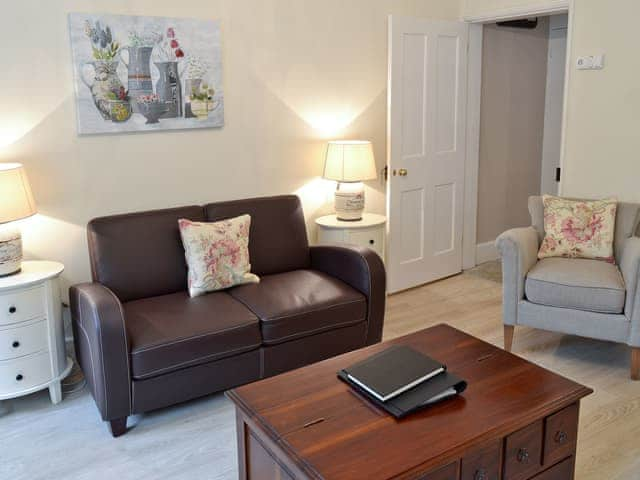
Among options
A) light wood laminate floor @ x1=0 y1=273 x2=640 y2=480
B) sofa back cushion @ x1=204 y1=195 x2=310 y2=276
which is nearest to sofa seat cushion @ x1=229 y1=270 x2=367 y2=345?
sofa back cushion @ x1=204 y1=195 x2=310 y2=276

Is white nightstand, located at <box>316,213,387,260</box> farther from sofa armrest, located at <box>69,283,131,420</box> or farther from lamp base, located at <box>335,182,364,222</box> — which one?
sofa armrest, located at <box>69,283,131,420</box>

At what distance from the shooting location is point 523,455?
2.05 metres

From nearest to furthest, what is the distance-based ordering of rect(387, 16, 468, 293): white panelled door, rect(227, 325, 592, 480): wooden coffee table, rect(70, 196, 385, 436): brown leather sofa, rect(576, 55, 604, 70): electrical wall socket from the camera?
rect(227, 325, 592, 480): wooden coffee table < rect(70, 196, 385, 436): brown leather sofa < rect(576, 55, 604, 70): electrical wall socket < rect(387, 16, 468, 293): white panelled door

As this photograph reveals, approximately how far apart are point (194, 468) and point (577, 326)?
6.81 feet

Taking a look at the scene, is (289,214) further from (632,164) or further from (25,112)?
(632,164)

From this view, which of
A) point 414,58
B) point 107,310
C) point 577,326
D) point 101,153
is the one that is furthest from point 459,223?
point 107,310

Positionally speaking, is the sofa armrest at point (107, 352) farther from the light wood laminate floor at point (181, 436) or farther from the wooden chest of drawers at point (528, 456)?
the wooden chest of drawers at point (528, 456)

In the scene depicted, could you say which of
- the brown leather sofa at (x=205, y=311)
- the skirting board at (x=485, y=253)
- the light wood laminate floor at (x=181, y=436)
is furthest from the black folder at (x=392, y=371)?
the skirting board at (x=485, y=253)

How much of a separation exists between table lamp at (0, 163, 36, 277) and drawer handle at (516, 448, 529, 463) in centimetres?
232

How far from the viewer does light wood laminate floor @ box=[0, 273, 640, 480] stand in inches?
102

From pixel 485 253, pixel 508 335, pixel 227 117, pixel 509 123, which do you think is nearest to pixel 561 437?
pixel 508 335

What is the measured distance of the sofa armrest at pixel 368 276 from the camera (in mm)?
3400

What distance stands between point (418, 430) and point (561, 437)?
559mm

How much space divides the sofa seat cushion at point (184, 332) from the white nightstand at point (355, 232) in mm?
1081
